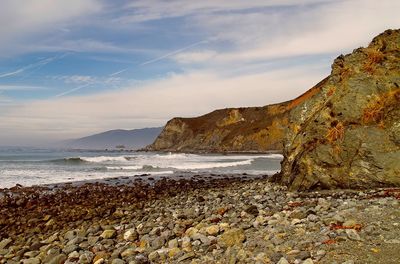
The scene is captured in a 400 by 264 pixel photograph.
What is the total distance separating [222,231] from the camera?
1008 centimetres

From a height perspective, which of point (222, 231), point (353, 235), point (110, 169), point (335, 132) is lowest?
point (110, 169)

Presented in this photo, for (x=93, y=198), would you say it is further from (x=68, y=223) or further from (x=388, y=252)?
(x=388, y=252)

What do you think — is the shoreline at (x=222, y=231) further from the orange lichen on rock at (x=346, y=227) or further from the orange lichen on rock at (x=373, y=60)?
the orange lichen on rock at (x=373, y=60)

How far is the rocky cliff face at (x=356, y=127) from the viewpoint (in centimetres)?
1372

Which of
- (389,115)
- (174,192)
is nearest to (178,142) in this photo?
(174,192)

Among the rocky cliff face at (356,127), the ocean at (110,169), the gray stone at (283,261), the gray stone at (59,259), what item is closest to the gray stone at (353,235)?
the gray stone at (283,261)

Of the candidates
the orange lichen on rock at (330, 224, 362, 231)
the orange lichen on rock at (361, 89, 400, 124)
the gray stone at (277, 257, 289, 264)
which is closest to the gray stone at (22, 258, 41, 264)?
the gray stone at (277, 257, 289, 264)

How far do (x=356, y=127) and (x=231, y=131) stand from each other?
326 feet

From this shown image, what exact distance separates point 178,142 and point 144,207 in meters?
109

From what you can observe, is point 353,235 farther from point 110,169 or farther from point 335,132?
point 110,169

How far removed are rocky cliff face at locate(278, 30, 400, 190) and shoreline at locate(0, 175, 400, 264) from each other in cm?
81

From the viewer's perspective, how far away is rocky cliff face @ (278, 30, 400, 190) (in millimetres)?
13719

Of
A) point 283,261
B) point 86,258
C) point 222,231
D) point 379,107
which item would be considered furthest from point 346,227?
point 379,107

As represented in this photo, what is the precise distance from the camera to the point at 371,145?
13898 millimetres
